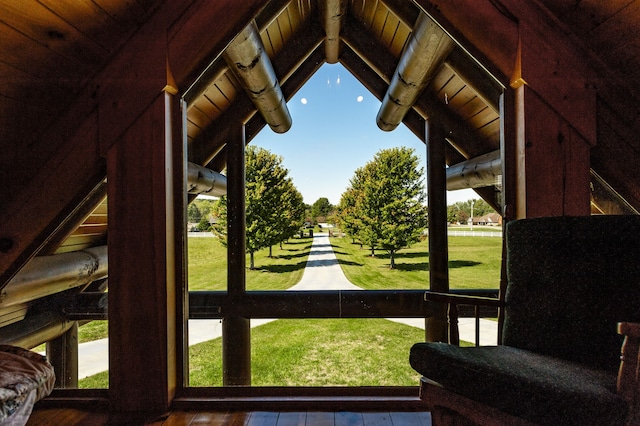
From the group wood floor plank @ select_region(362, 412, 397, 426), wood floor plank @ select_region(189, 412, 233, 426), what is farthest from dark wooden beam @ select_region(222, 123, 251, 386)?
wood floor plank @ select_region(362, 412, 397, 426)

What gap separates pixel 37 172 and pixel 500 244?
2211 millimetres

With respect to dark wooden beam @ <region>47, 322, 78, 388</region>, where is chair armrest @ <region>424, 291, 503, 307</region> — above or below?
above

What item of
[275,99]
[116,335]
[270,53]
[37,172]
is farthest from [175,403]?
[270,53]

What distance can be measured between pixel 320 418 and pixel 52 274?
91.0 inches

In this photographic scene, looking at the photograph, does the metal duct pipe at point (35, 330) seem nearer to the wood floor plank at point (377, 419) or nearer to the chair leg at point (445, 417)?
the wood floor plank at point (377, 419)

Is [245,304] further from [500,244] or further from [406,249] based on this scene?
[406,249]

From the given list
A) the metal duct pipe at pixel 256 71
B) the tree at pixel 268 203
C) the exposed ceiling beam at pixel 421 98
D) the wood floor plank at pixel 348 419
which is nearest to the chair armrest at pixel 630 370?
the wood floor plank at pixel 348 419

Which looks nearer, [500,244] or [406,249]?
[500,244]

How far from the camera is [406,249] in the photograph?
5684 millimetres

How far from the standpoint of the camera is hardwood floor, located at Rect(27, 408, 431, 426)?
1380 mm

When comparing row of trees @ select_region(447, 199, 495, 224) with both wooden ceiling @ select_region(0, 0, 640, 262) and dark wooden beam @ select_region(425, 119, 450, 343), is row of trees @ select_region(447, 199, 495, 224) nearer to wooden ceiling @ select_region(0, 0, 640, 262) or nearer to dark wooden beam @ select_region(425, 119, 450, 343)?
dark wooden beam @ select_region(425, 119, 450, 343)

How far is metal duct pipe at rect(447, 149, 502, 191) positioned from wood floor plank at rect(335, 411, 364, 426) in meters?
2.13

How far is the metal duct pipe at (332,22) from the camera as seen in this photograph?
230cm

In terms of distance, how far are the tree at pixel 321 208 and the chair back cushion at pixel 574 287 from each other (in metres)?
3.46
